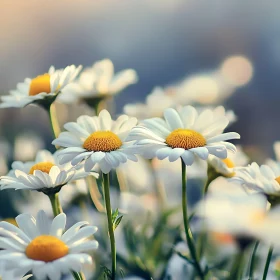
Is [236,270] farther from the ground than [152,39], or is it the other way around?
[152,39]

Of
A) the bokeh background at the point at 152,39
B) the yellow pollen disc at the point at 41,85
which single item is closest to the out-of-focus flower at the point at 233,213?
the yellow pollen disc at the point at 41,85

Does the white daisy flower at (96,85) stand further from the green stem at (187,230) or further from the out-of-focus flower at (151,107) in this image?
the green stem at (187,230)

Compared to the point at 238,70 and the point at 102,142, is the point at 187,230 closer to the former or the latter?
the point at 102,142

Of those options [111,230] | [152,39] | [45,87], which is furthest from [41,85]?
[152,39]

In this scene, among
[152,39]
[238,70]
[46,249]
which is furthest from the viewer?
[152,39]

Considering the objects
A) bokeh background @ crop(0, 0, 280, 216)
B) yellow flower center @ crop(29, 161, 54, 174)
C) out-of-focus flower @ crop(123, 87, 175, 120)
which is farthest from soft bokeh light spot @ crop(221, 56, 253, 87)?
yellow flower center @ crop(29, 161, 54, 174)

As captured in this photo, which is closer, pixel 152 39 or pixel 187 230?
pixel 187 230

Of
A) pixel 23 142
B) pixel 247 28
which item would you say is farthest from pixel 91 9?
pixel 23 142
